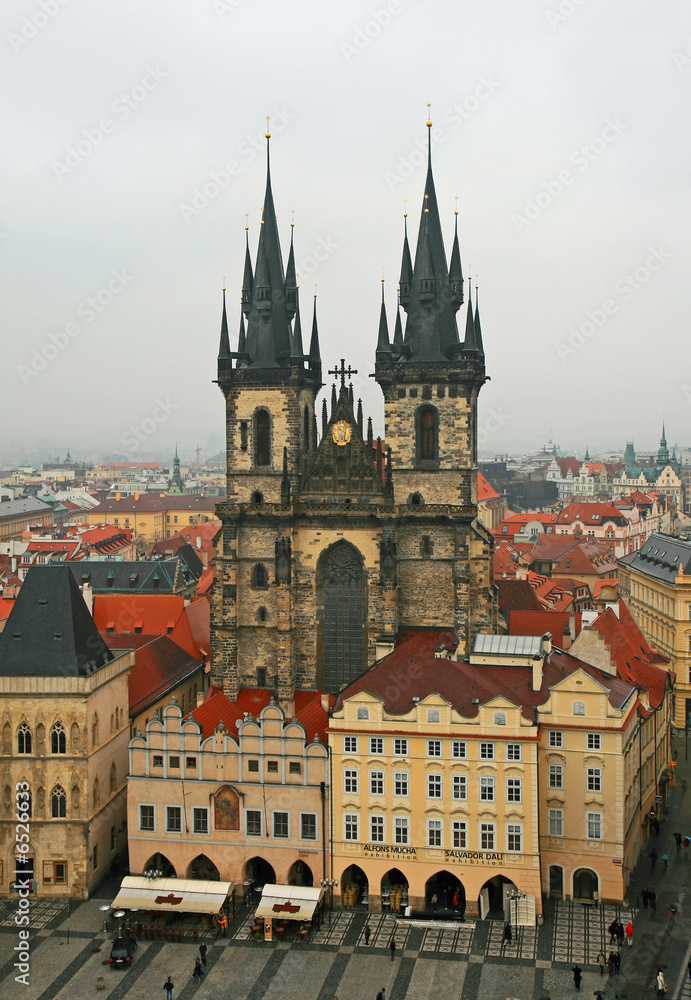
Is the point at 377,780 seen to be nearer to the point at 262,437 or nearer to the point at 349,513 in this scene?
the point at 349,513

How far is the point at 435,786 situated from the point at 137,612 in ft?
138

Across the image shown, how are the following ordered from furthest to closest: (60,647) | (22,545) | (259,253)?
1. (22,545)
2. (259,253)
3. (60,647)

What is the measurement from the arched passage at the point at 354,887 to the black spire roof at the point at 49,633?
54.3 ft

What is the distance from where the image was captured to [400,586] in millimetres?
62781

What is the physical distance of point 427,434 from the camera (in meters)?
63.9

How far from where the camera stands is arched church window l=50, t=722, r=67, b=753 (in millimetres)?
50562

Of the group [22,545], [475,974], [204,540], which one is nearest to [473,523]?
[475,974]

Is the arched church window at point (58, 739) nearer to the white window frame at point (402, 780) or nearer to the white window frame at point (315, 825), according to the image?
the white window frame at point (315, 825)

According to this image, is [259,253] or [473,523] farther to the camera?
[259,253]

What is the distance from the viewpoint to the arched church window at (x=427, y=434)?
209 ft

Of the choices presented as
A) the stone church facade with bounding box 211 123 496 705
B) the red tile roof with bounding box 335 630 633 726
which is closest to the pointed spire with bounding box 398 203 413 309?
the stone church facade with bounding box 211 123 496 705

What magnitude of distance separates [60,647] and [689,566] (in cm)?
5290

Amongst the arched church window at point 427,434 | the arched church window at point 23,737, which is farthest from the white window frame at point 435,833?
the arched church window at point 427,434

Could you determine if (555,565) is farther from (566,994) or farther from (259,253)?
(566,994)
